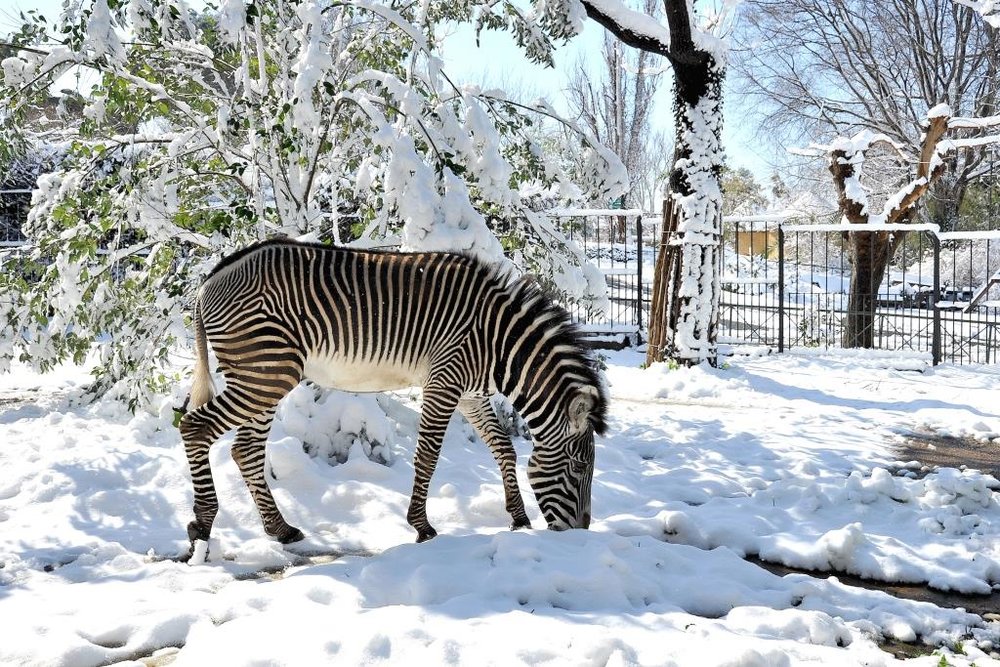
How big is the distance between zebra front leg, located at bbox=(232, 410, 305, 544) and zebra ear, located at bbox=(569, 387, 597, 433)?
1872 millimetres

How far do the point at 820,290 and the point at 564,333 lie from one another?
13621 millimetres

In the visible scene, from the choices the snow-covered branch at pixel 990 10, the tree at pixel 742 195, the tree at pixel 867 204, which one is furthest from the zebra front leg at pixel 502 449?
the tree at pixel 742 195

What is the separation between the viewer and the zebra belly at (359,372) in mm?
5469

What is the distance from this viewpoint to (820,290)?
57.1 feet

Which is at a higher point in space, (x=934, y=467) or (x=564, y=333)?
(x=564, y=333)

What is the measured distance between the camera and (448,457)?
7.02m

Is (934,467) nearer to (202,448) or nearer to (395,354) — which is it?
(395,354)

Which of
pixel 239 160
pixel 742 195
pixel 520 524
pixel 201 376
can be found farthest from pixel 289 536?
pixel 742 195

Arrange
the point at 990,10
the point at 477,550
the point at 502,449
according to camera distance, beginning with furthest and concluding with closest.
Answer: the point at 990,10, the point at 502,449, the point at 477,550

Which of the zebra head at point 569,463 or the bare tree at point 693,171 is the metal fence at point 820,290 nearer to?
the bare tree at point 693,171

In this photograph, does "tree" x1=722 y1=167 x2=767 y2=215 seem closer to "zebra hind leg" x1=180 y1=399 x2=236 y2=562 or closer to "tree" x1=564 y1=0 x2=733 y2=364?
"tree" x1=564 y1=0 x2=733 y2=364

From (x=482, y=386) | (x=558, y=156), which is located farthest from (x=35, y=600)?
Result: (x=558, y=156)

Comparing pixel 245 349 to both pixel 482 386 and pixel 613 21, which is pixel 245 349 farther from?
pixel 613 21

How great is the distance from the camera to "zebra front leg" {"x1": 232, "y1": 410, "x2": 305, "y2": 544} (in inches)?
208
